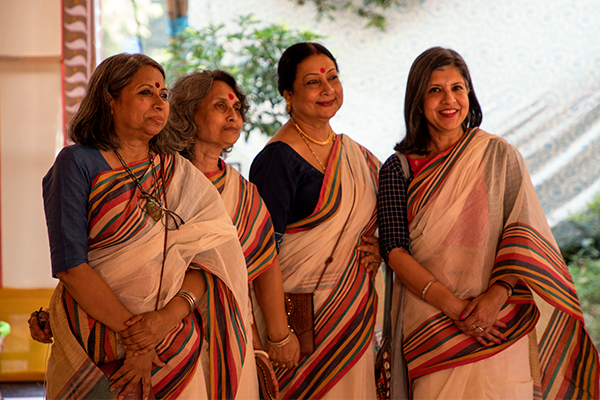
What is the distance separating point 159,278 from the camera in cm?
141

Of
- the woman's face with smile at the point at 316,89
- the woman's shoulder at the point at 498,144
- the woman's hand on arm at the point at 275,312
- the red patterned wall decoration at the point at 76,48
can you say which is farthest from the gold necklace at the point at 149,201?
the red patterned wall decoration at the point at 76,48

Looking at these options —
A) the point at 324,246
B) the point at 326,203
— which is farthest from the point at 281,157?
the point at 324,246

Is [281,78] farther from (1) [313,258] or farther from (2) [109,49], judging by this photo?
(2) [109,49]

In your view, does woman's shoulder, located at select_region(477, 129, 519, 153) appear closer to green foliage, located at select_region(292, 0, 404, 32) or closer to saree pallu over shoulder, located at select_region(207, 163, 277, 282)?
saree pallu over shoulder, located at select_region(207, 163, 277, 282)

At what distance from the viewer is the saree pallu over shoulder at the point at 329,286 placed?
1902 mm

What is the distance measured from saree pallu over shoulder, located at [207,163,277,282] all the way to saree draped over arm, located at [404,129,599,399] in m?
0.55

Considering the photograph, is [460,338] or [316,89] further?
[316,89]

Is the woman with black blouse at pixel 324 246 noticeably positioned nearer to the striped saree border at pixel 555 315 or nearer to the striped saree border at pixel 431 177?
the striped saree border at pixel 431 177

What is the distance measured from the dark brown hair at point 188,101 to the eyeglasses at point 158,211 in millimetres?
322

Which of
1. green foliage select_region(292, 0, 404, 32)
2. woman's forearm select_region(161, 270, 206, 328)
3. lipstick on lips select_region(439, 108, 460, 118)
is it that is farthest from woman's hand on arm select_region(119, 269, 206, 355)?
green foliage select_region(292, 0, 404, 32)

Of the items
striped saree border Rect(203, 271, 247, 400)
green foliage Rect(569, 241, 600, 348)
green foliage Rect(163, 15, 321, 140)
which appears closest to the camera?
striped saree border Rect(203, 271, 247, 400)

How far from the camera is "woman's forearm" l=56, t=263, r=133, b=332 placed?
4.32 feet

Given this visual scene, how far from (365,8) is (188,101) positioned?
293cm

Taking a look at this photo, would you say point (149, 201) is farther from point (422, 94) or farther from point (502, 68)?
point (502, 68)
